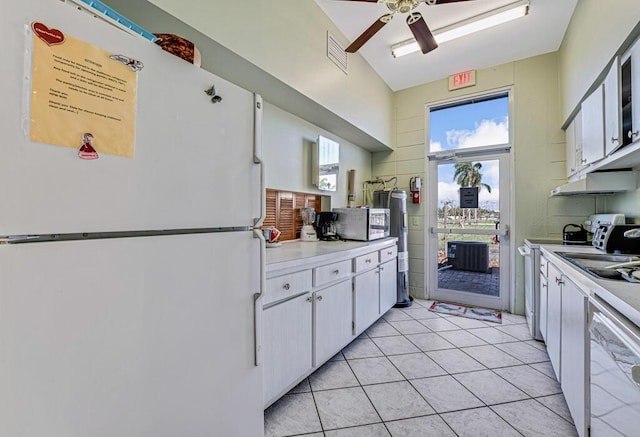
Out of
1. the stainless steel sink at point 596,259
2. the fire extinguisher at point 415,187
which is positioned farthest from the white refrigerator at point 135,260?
the fire extinguisher at point 415,187

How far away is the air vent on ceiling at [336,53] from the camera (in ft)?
8.36

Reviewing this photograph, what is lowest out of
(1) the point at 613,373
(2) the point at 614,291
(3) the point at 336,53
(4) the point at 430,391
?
(4) the point at 430,391

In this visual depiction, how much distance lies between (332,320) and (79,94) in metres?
1.95

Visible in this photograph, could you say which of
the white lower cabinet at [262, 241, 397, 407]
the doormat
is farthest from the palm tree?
the white lower cabinet at [262, 241, 397, 407]

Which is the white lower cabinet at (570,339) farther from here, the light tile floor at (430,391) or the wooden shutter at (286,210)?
the wooden shutter at (286,210)

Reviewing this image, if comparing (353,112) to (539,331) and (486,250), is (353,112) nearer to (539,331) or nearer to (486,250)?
(486,250)

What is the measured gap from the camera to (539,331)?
2.61m

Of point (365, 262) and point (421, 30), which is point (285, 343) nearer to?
point (365, 262)

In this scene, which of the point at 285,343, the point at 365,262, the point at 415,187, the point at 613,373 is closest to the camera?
the point at 613,373

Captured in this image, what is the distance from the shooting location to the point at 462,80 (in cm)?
358

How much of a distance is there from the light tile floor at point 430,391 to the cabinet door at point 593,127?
169 cm

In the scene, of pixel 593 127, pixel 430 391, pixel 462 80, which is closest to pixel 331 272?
pixel 430 391

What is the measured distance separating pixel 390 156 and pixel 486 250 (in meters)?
1.84

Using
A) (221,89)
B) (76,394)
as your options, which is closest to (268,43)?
(221,89)
